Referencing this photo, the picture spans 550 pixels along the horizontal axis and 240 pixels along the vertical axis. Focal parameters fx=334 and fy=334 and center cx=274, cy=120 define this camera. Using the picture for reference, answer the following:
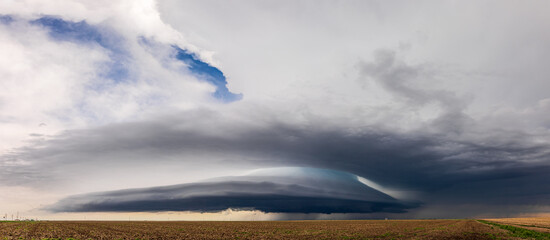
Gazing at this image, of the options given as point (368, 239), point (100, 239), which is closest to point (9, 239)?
point (100, 239)

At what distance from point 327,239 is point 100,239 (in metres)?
42.0

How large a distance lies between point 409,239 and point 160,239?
46.9 meters

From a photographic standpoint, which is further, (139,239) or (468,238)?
(468,238)

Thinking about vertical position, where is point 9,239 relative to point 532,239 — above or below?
above

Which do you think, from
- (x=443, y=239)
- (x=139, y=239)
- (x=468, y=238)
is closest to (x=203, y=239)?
(x=139, y=239)

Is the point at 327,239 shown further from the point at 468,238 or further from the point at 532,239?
the point at 532,239

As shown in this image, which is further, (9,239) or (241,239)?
(241,239)

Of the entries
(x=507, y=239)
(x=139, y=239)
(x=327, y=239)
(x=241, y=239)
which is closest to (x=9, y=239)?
(x=139, y=239)

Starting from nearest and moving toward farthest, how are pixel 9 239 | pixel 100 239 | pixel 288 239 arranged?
pixel 9 239
pixel 100 239
pixel 288 239

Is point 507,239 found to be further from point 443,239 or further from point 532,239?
point 443,239

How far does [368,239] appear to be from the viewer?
2507 inches

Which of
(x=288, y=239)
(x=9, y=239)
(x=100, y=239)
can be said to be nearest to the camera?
(x=9, y=239)

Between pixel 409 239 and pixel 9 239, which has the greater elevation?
pixel 9 239

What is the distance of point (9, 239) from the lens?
178 ft
